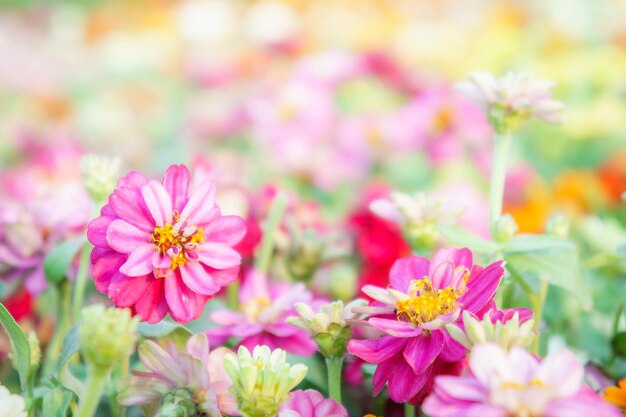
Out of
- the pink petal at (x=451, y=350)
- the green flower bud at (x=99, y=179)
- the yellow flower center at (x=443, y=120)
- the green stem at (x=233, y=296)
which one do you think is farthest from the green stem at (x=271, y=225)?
the yellow flower center at (x=443, y=120)

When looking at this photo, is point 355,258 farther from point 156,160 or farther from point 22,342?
point 156,160

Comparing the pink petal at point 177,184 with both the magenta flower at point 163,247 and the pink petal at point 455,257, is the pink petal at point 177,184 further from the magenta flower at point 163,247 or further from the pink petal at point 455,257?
the pink petal at point 455,257

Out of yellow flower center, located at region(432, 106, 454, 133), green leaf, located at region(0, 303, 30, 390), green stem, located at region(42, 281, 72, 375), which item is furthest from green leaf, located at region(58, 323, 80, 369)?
yellow flower center, located at region(432, 106, 454, 133)

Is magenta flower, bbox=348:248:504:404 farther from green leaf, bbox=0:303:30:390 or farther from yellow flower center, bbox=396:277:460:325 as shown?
green leaf, bbox=0:303:30:390

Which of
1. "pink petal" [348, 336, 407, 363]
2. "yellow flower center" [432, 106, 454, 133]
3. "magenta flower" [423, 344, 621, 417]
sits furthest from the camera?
"yellow flower center" [432, 106, 454, 133]

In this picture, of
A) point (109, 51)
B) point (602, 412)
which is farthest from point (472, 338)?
point (109, 51)

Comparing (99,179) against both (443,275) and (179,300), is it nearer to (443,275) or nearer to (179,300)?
(179,300)
